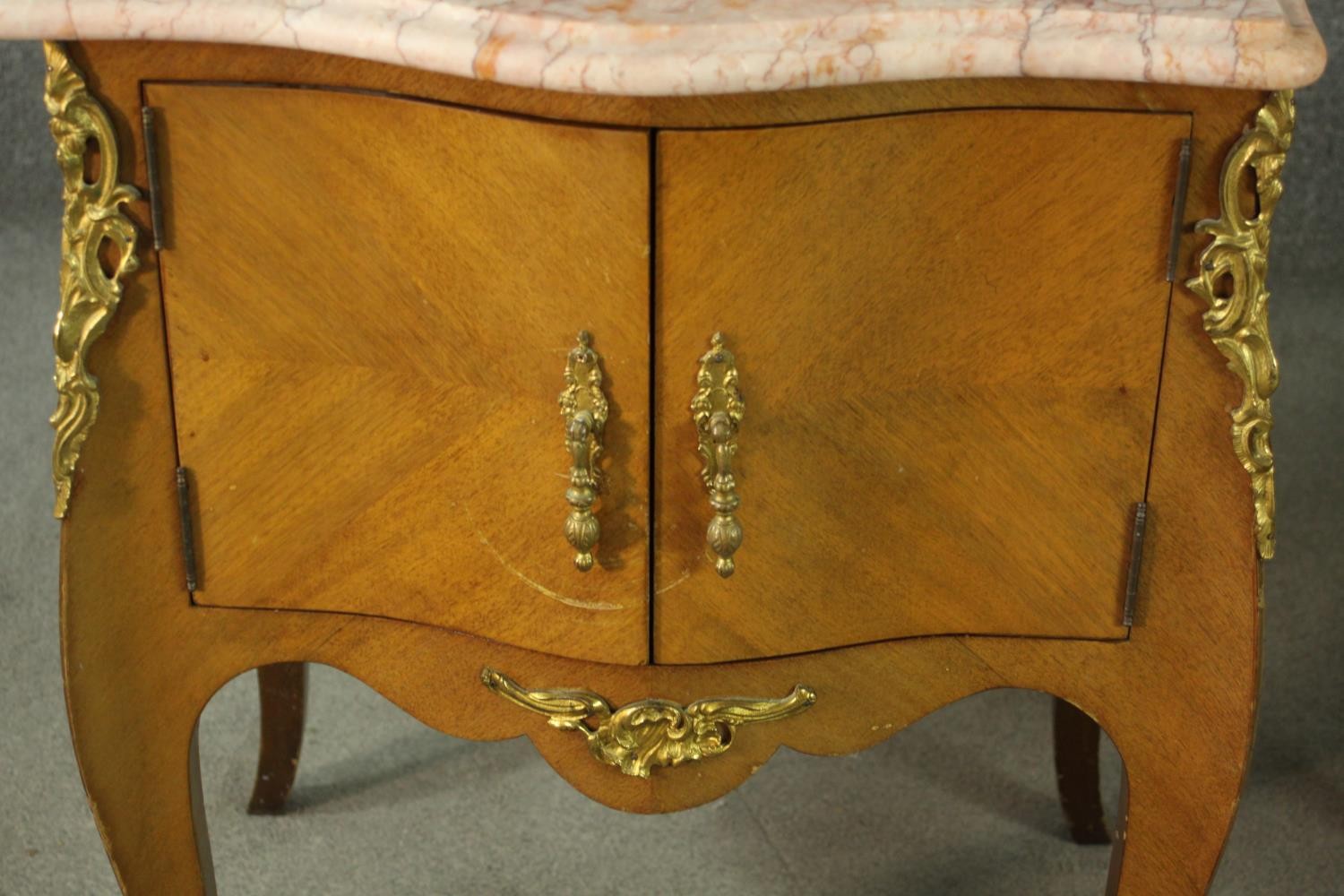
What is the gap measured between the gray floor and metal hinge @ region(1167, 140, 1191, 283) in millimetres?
641

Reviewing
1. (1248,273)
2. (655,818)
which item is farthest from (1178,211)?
(655,818)

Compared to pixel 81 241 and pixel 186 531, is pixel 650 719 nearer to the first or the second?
pixel 186 531

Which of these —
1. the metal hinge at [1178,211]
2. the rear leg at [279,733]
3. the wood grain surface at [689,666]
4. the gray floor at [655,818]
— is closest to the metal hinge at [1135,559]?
the wood grain surface at [689,666]

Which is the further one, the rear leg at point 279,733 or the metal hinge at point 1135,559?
the rear leg at point 279,733

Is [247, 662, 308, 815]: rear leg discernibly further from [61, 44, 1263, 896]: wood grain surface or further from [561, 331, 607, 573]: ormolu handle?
[561, 331, 607, 573]: ormolu handle

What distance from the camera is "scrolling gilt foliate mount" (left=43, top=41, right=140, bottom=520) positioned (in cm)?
84

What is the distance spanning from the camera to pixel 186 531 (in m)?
0.94

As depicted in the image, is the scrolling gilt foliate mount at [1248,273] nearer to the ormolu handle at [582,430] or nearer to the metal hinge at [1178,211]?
the metal hinge at [1178,211]

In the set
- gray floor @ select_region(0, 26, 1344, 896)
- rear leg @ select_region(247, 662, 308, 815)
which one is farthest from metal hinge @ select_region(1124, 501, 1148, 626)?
rear leg @ select_region(247, 662, 308, 815)

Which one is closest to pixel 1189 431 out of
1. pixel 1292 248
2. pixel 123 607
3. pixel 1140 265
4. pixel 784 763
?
pixel 1140 265

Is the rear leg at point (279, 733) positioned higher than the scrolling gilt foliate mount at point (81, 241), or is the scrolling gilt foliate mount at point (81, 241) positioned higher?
the scrolling gilt foliate mount at point (81, 241)

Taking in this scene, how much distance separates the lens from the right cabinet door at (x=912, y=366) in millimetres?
810

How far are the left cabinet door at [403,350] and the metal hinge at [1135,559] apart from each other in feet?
0.81

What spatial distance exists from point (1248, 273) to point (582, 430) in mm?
314
